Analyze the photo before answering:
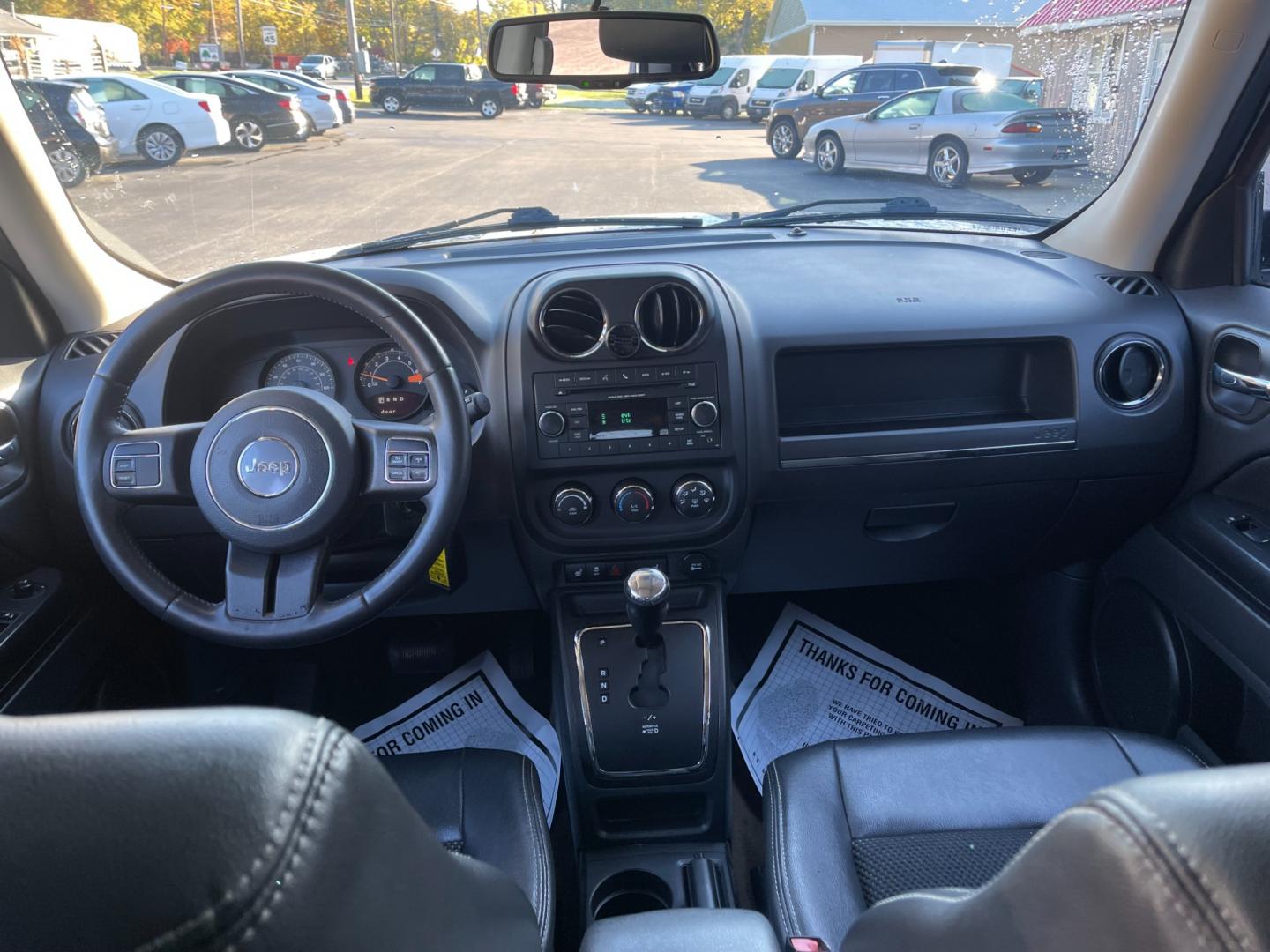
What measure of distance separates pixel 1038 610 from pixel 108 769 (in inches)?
107

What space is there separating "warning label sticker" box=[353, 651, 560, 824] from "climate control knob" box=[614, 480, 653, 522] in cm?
84

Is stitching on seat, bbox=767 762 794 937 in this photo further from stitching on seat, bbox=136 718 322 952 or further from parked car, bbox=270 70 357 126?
parked car, bbox=270 70 357 126

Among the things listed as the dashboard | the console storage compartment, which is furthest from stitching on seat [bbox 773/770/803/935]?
the console storage compartment

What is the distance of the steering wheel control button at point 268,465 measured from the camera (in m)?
1.72

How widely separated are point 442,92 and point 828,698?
2041 mm

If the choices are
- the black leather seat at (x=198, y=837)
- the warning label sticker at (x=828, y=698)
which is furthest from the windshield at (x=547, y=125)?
the black leather seat at (x=198, y=837)

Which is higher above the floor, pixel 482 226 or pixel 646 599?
pixel 482 226

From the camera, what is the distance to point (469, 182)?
105 inches

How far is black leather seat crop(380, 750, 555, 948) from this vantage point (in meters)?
1.93

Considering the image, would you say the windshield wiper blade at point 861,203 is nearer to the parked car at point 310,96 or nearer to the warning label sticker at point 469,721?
the parked car at point 310,96

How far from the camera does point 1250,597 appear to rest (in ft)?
6.76

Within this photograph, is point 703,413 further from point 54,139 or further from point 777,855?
point 54,139

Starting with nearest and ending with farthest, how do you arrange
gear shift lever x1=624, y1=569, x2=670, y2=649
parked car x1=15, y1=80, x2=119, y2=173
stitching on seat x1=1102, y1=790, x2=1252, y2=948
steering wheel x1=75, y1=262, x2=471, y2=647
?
stitching on seat x1=1102, y1=790, x2=1252, y2=948
steering wheel x1=75, y1=262, x2=471, y2=647
gear shift lever x1=624, y1=569, x2=670, y2=649
parked car x1=15, y1=80, x2=119, y2=173

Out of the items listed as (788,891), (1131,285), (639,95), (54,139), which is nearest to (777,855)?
(788,891)
